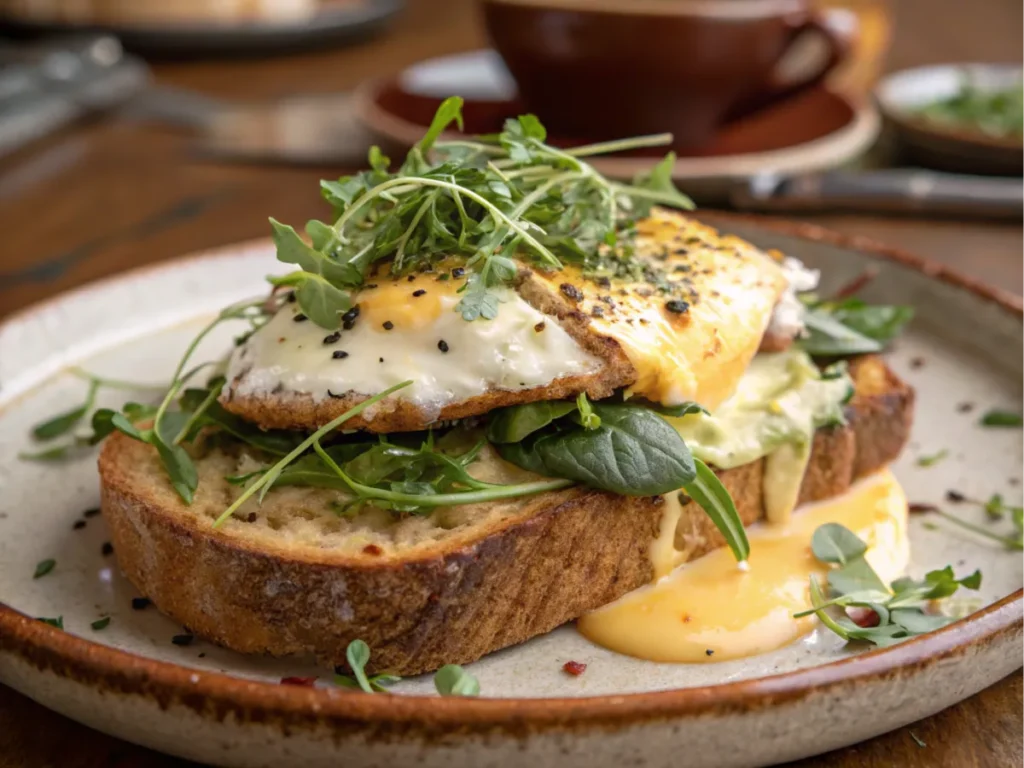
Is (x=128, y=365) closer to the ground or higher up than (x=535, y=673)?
higher up

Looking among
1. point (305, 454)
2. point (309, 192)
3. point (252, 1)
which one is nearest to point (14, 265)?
point (309, 192)

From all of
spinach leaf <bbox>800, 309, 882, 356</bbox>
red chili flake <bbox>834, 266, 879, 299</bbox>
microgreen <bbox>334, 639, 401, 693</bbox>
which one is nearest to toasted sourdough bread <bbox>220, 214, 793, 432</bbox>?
spinach leaf <bbox>800, 309, 882, 356</bbox>

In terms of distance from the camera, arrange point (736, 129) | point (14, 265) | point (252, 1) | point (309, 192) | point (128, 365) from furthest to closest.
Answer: point (252, 1) → point (736, 129) → point (309, 192) → point (14, 265) → point (128, 365)

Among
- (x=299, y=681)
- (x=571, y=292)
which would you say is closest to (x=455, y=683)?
(x=299, y=681)

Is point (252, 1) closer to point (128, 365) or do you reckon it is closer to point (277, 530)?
point (128, 365)

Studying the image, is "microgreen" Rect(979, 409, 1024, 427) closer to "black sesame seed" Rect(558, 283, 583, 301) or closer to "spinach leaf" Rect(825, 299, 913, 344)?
"spinach leaf" Rect(825, 299, 913, 344)

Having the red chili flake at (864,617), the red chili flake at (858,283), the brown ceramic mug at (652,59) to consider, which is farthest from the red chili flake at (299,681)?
the brown ceramic mug at (652,59)
